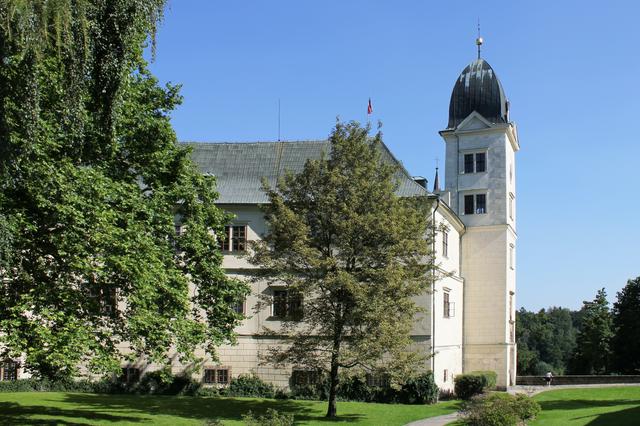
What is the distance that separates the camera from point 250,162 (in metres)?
40.7

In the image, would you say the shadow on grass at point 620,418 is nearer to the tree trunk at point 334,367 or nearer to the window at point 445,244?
the tree trunk at point 334,367

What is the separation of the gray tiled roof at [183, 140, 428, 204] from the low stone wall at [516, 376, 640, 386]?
20.4 meters

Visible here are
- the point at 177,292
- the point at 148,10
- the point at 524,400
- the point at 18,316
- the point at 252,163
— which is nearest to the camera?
the point at 148,10

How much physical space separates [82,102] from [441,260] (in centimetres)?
2533

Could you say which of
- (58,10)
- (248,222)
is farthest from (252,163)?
(58,10)

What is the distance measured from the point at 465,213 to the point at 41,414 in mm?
28743

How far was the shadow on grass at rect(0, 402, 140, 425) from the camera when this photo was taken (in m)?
23.3

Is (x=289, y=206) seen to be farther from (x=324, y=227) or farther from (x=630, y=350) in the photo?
(x=630, y=350)

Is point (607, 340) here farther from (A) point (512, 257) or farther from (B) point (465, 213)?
(B) point (465, 213)

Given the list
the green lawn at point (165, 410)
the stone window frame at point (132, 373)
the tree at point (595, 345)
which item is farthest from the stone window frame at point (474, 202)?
the tree at point (595, 345)

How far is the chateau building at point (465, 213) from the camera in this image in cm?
3831

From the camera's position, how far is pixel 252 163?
4059 cm

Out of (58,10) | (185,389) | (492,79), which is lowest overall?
(185,389)

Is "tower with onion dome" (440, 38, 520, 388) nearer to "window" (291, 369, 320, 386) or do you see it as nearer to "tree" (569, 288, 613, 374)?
"window" (291, 369, 320, 386)
